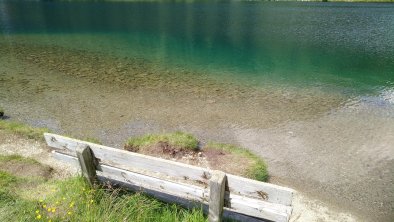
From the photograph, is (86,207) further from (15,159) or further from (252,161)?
(252,161)

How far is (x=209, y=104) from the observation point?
18.6m

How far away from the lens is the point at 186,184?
709 cm

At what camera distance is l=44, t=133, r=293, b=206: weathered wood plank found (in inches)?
236

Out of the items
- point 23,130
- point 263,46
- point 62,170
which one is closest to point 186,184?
point 62,170

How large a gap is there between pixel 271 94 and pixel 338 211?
11.5m

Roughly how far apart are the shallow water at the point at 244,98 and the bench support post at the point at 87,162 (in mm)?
5951

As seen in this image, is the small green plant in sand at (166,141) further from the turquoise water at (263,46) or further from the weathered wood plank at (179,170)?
the turquoise water at (263,46)

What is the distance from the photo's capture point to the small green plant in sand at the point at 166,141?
13.0 metres

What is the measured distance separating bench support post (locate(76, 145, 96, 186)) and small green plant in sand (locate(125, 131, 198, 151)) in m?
5.31

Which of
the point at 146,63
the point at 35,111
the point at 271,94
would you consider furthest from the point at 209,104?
the point at 146,63

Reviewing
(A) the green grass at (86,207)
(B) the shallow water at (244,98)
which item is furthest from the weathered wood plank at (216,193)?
(B) the shallow water at (244,98)

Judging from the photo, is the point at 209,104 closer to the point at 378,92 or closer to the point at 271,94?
the point at 271,94

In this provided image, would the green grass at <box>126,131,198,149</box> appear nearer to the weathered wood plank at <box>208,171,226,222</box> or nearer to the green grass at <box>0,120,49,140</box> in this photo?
the green grass at <box>0,120,49,140</box>

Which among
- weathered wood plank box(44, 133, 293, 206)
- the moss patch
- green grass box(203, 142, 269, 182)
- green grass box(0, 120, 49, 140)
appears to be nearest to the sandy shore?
green grass box(0, 120, 49, 140)
